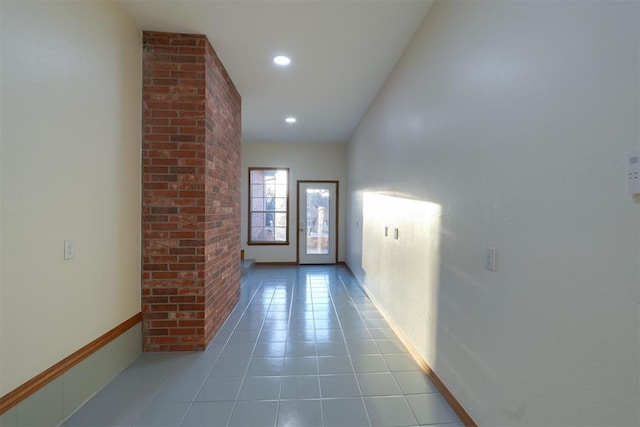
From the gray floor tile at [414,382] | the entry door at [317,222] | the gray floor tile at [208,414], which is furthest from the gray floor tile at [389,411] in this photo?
the entry door at [317,222]

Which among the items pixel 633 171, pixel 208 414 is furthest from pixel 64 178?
pixel 633 171

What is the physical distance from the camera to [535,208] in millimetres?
1174

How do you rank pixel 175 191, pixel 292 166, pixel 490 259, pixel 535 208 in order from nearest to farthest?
pixel 535 208 → pixel 490 259 → pixel 175 191 → pixel 292 166

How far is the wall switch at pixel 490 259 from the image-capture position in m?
1.42

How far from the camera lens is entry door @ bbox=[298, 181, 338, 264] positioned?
6516 millimetres

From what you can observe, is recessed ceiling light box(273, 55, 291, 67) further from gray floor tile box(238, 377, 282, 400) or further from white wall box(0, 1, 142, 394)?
gray floor tile box(238, 377, 282, 400)

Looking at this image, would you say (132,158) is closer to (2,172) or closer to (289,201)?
(2,172)

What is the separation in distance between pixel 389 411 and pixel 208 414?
1102 mm

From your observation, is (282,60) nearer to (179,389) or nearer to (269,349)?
(269,349)

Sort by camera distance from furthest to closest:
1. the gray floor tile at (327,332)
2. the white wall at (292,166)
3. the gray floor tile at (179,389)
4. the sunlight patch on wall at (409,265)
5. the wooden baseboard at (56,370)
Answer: the white wall at (292,166) → the gray floor tile at (327,332) → the sunlight patch on wall at (409,265) → the gray floor tile at (179,389) → the wooden baseboard at (56,370)

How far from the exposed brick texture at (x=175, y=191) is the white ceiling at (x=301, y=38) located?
0.25 meters

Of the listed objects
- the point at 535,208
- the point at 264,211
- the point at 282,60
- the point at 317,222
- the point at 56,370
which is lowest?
the point at 56,370

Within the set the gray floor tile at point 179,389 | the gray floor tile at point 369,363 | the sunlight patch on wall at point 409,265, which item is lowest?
→ the gray floor tile at point 179,389

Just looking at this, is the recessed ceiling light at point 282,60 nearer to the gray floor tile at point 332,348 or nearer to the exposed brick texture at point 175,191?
the exposed brick texture at point 175,191
